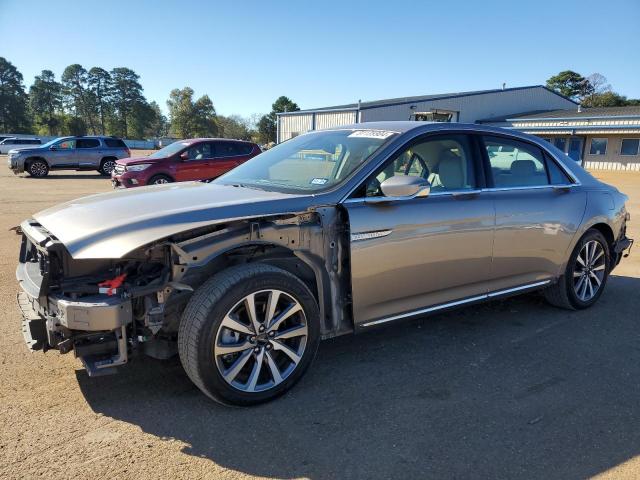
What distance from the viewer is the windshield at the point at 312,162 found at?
356 centimetres

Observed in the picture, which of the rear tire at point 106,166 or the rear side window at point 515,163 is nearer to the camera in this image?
the rear side window at point 515,163

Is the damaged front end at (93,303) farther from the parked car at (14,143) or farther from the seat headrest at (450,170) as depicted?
the parked car at (14,143)

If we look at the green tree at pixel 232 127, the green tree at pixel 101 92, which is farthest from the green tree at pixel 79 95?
the green tree at pixel 232 127

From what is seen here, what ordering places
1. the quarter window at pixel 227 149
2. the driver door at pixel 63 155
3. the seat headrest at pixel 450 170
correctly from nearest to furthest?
1. the seat headrest at pixel 450 170
2. the quarter window at pixel 227 149
3. the driver door at pixel 63 155

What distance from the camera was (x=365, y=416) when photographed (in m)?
2.95

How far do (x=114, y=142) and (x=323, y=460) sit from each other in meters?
23.1

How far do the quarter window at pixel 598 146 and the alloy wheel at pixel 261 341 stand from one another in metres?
36.2

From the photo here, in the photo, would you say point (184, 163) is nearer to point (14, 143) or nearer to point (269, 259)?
point (269, 259)

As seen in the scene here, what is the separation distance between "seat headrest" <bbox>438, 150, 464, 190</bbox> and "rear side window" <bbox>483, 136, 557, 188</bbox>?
0.35 metres

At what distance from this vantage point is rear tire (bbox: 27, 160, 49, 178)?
2088 centimetres

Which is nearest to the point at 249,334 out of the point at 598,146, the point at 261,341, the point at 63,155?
the point at 261,341

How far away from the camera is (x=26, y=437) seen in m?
2.66

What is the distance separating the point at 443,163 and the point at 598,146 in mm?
35009

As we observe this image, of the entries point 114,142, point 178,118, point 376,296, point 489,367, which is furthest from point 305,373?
point 178,118
